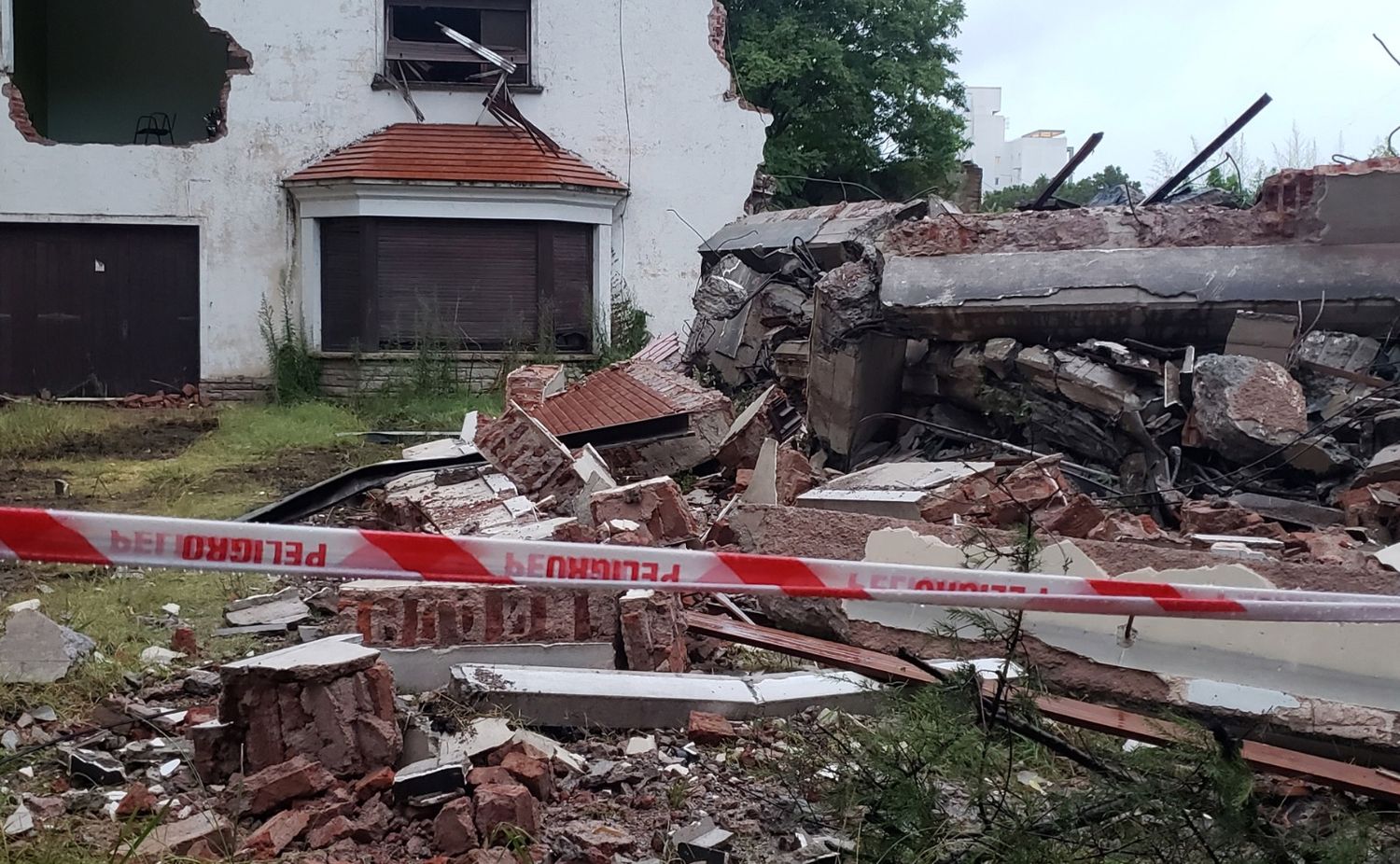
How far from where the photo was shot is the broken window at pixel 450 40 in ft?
48.0

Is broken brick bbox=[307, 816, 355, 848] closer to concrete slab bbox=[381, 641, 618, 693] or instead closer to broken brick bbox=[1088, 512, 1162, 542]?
concrete slab bbox=[381, 641, 618, 693]

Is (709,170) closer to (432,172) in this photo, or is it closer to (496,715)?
(432,172)

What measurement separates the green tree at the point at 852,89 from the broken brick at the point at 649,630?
20656 millimetres

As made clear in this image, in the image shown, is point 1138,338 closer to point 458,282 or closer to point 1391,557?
point 1391,557

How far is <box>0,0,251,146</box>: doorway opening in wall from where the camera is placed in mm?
16906

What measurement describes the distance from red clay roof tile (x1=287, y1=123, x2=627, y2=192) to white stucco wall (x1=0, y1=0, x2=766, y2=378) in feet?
0.99

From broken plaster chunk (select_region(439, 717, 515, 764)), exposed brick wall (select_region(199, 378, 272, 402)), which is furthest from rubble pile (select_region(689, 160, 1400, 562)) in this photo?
exposed brick wall (select_region(199, 378, 272, 402))

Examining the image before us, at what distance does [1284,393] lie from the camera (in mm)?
6188

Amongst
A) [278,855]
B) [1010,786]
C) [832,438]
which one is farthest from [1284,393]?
[278,855]

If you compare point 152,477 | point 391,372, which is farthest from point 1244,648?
point 391,372

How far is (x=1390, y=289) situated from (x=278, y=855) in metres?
6.36

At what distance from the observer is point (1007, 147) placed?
61281mm

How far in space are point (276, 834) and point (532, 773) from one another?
668 mm

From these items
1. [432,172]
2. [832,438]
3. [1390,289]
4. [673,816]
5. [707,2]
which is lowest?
[673,816]
